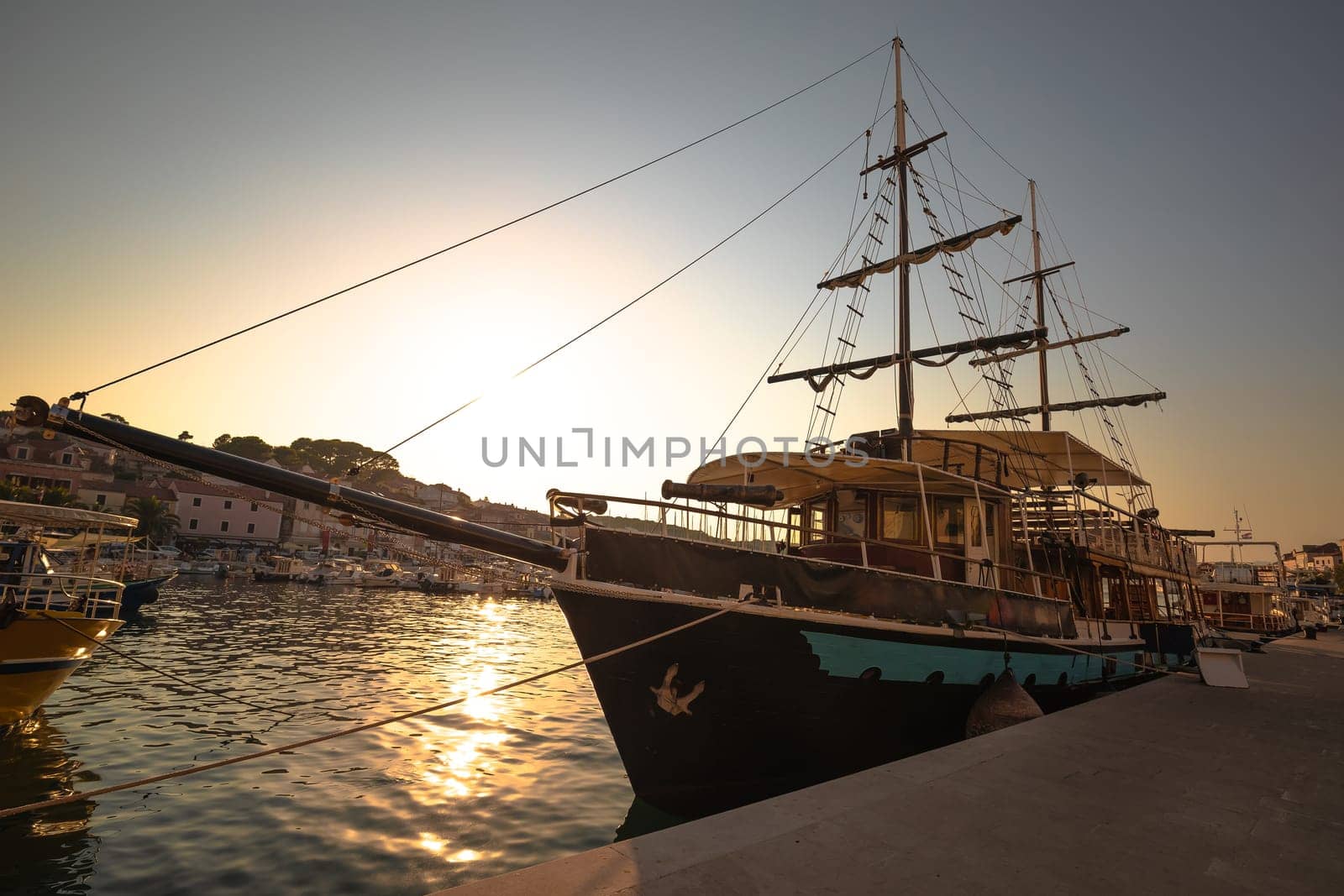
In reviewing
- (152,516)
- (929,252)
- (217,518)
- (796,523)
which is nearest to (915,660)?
(796,523)

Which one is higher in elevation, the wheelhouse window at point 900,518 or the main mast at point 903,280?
the main mast at point 903,280

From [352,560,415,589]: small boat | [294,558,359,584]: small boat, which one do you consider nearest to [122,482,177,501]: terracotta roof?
[294,558,359,584]: small boat

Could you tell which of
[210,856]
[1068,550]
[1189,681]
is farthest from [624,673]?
[1189,681]

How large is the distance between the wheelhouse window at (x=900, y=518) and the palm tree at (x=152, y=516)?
69570mm

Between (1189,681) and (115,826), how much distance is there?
55.1 feet

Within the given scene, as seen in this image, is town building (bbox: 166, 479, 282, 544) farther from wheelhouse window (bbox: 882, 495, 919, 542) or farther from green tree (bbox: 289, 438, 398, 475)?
wheelhouse window (bbox: 882, 495, 919, 542)

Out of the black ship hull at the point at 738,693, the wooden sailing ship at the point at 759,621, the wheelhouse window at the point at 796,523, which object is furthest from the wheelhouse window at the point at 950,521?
the black ship hull at the point at 738,693

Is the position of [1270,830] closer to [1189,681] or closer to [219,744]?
[1189,681]

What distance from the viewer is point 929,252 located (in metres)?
18.4

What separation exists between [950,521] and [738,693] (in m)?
5.18

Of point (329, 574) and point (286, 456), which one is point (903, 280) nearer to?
point (329, 574)

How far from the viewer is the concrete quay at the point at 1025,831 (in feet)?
11.6

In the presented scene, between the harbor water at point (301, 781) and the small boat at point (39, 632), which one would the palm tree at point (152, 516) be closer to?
the harbor water at point (301, 781)

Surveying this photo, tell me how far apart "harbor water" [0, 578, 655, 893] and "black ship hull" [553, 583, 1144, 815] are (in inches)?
50.7
